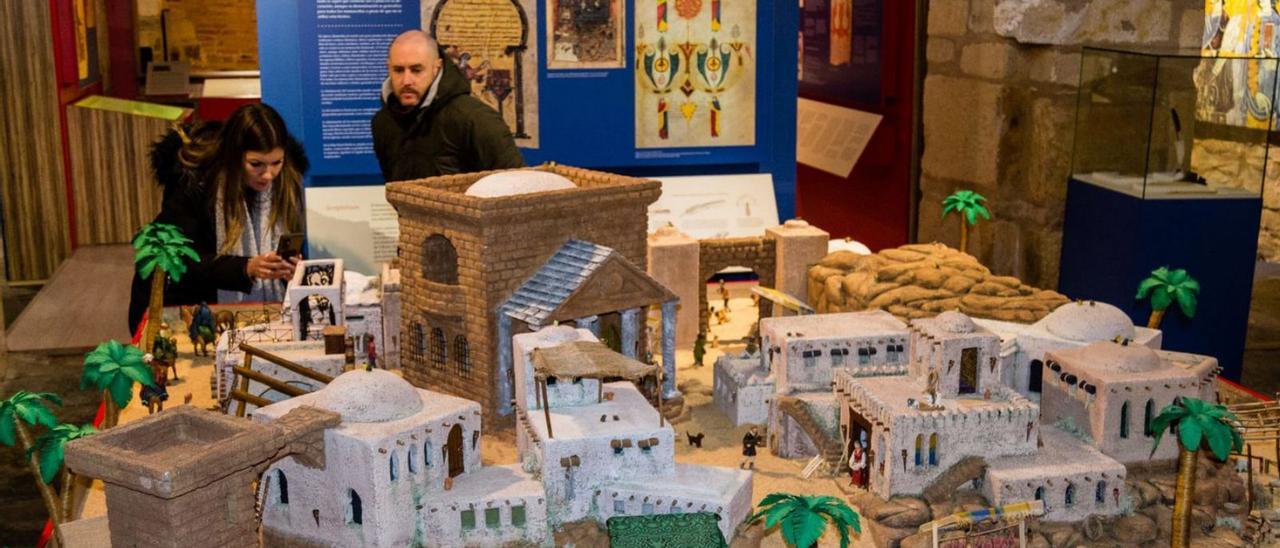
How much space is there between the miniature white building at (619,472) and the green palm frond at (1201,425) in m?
3.50

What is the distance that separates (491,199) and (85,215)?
546 inches

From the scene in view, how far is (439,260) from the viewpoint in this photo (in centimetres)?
1507

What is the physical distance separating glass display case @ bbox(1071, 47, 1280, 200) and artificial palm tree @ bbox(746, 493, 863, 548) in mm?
8141

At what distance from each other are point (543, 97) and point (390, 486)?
940 cm

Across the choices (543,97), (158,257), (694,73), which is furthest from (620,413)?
(694,73)

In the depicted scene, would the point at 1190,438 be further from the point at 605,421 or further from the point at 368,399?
the point at 368,399

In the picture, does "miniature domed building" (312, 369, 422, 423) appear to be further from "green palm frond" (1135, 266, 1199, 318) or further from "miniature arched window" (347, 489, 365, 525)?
"green palm frond" (1135, 266, 1199, 318)

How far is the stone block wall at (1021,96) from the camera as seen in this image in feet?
63.0

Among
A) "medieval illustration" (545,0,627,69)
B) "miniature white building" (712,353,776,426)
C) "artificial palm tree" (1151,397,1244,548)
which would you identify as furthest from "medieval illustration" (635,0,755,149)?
"artificial palm tree" (1151,397,1244,548)

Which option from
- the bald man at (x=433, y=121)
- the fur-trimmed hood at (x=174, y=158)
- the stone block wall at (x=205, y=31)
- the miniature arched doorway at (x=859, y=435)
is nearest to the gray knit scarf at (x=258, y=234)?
the fur-trimmed hood at (x=174, y=158)

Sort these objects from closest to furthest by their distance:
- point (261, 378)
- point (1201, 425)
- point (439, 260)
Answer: point (1201, 425) < point (261, 378) < point (439, 260)

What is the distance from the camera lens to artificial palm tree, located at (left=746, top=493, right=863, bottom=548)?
10586 mm

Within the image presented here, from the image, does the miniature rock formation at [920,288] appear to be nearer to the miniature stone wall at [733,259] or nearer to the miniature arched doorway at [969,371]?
the miniature stone wall at [733,259]

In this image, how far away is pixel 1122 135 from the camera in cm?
1839
